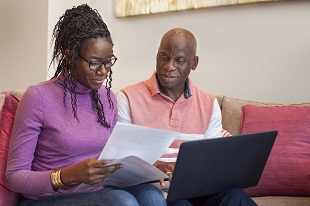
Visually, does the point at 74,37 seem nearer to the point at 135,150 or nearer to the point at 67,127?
the point at 67,127

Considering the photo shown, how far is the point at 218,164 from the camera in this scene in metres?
1.51

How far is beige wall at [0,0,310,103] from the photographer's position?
2.42 meters

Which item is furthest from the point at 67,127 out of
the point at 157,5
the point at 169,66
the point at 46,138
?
the point at 157,5

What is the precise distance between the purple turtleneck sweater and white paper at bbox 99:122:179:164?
0.68 ft

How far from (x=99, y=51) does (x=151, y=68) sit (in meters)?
1.35

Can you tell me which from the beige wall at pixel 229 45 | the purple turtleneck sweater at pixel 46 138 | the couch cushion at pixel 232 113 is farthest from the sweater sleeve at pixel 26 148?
the beige wall at pixel 229 45

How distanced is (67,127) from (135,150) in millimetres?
257

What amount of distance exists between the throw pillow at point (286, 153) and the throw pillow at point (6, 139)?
3.04 ft

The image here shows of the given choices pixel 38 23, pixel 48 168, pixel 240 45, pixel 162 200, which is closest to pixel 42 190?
pixel 48 168

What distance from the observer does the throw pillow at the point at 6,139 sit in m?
1.55

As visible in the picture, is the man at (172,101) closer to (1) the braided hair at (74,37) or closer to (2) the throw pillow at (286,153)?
(2) the throw pillow at (286,153)

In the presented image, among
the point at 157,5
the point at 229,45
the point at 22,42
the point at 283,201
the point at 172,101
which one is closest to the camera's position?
the point at 283,201

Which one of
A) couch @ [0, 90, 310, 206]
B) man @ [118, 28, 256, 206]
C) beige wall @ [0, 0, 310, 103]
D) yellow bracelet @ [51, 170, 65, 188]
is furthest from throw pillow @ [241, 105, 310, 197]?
yellow bracelet @ [51, 170, 65, 188]

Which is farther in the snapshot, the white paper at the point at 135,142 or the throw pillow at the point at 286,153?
the throw pillow at the point at 286,153
